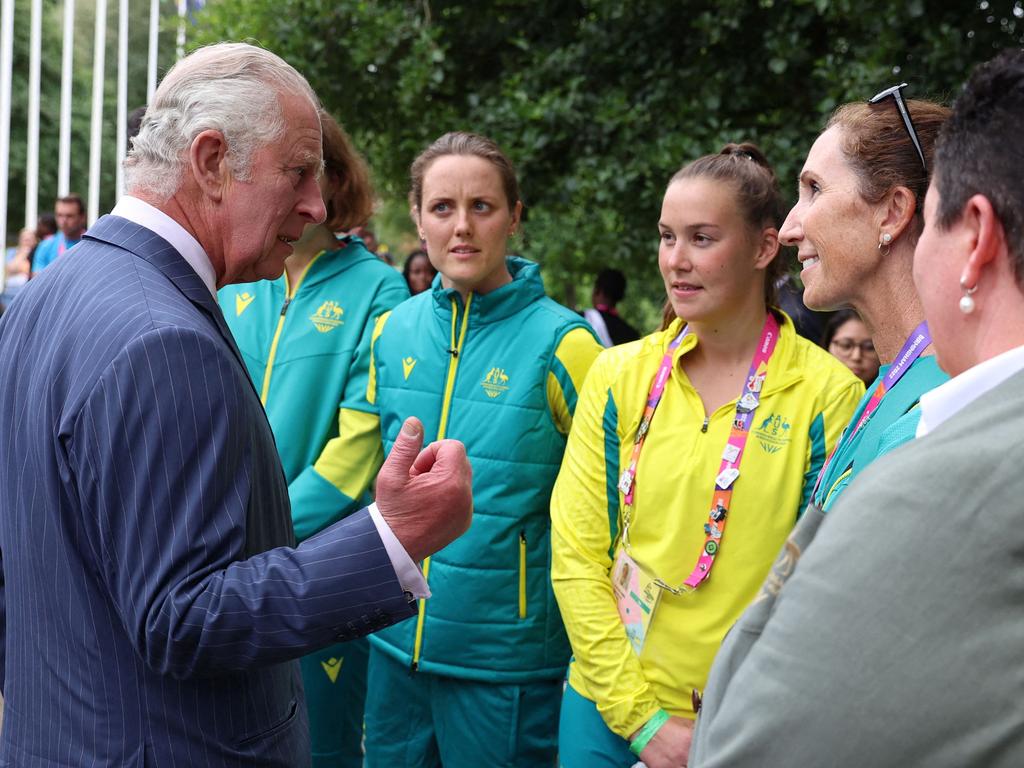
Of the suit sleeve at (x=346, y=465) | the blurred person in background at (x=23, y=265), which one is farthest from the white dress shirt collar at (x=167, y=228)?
the blurred person in background at (x=23, y=265)

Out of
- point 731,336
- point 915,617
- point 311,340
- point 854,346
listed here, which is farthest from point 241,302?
point 915,617

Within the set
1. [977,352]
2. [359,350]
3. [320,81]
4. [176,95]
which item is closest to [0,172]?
[320,81]

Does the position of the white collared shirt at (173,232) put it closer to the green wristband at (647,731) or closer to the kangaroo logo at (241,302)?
the green wristband at (647,731)

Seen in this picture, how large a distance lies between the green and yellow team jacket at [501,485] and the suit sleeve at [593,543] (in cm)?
28

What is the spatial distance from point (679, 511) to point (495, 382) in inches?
32.7

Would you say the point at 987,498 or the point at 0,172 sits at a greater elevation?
the point at 987,498

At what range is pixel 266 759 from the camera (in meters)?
1.97

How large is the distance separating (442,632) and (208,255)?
1598 millimetres

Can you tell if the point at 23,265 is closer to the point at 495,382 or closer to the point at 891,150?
the point at 495,382

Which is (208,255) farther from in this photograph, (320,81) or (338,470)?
(320,81)

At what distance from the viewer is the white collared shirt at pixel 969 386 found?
1.19 meters

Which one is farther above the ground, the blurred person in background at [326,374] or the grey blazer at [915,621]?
the grey blazer at [915,621]

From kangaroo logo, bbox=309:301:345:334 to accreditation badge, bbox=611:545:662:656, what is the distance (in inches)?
56.6

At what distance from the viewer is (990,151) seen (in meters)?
1.24
